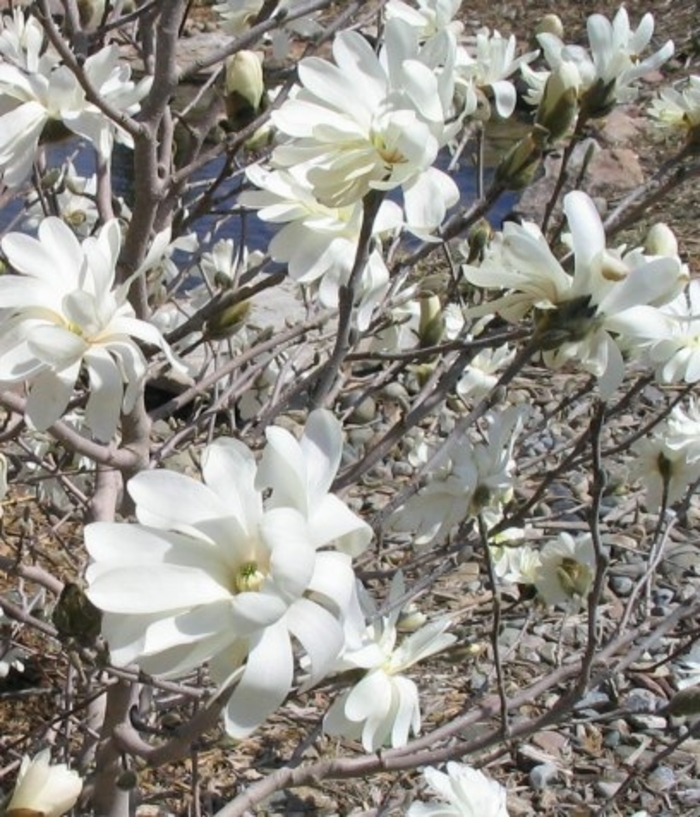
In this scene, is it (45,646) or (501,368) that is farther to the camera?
(45,646)

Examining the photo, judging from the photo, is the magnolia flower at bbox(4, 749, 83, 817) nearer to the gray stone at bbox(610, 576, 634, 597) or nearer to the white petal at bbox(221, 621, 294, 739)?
the white petal at bbox(221, 621, 294, 739)

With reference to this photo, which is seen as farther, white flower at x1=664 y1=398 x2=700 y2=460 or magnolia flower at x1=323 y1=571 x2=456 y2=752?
white flower at x1=664 y1=398 x2=700 y2=460

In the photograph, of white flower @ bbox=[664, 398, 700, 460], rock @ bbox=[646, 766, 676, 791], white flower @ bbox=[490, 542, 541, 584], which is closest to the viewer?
white flower @ bbox=[664, 398, 700, 460]

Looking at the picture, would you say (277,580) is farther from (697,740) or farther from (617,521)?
(617,521)

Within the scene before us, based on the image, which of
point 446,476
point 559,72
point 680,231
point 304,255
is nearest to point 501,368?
point 446,476

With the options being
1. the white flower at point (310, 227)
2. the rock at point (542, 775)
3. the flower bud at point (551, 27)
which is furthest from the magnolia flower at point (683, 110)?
the rock at point (542, 775)

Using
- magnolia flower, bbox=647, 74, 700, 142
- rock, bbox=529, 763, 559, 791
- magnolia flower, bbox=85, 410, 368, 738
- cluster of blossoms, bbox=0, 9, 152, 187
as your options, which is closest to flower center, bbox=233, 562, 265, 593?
magnolia flower, bbox=85, 410, 368, 738

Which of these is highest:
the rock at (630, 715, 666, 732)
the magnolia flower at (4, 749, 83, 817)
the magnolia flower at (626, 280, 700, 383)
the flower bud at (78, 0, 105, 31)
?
the flower bud at (78, 0, 105, 31)
